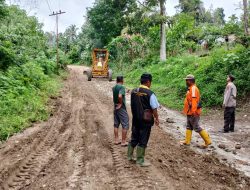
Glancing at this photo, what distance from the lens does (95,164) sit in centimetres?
704

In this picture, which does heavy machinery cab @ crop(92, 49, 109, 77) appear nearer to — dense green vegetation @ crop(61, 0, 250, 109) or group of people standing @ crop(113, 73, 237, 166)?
dense green vegetation @ crop(61, 0, 250, 109)

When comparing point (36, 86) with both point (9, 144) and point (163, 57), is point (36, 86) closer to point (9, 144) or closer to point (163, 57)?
point (9, 144)

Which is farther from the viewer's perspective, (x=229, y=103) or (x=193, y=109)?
(x=229, y=103)

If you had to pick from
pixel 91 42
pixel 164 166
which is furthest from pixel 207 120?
pixel 91 42

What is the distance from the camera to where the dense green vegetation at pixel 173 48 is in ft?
52.5

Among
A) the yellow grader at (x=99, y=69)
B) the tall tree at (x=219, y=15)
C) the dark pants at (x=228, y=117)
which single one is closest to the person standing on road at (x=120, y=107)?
the dark pants at (x=228, y=117)

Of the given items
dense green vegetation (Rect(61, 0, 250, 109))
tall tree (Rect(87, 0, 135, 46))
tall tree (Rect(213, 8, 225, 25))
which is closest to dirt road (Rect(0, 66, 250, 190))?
dense green vegetation (Rect(61, 0, 250, 109))

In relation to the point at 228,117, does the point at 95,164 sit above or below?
below

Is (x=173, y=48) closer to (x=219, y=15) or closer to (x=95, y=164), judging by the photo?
(x=95, y=164)

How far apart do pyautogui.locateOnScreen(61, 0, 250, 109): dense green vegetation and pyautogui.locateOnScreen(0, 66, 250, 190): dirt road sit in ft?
22.3

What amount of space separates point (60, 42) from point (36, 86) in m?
48.1

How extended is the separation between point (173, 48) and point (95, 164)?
72.2 feet

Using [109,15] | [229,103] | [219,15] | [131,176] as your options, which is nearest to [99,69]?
[229,103]

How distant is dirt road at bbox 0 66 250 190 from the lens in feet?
19.9
